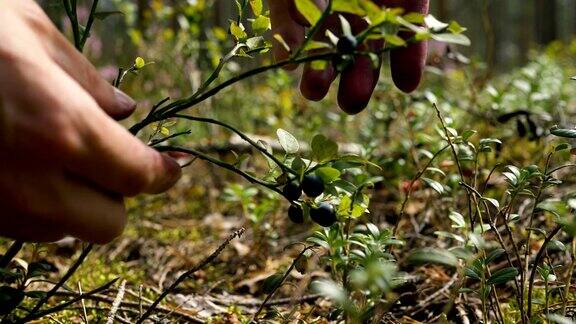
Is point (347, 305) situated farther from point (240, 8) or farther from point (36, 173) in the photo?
point (240, 8)

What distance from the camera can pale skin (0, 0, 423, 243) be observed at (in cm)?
82

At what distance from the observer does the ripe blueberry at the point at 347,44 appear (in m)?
0.98

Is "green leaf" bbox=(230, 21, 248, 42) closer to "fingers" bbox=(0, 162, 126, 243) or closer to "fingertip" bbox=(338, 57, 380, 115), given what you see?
"fingertip" bbox=(338, 57, 380, 115)

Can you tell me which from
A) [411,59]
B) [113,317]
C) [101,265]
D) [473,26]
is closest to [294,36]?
[411,59]

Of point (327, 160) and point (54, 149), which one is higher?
point (54, 149)

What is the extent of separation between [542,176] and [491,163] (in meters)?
1.61

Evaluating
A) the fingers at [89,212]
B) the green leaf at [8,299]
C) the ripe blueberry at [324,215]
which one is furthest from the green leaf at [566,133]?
the green leaf at [8,299]

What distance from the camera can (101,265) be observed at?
226 cm

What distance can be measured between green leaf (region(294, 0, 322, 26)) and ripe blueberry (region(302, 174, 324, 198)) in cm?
28

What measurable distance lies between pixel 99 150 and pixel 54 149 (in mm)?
63

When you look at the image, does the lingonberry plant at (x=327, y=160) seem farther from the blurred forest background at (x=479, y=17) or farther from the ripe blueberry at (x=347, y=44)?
the blurred forest background at (x=479, y=17)

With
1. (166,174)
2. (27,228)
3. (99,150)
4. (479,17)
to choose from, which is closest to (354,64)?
(166,174)

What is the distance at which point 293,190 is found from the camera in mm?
1116

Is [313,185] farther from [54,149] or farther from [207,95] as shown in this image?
[54,149]
